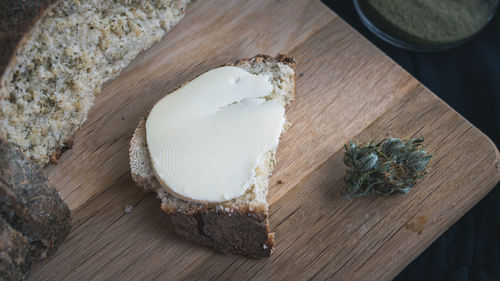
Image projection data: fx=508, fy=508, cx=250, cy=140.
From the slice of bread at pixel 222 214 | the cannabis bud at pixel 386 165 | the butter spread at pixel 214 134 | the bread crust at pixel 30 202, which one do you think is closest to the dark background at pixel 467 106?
the cannabis bud at pixel 386 165

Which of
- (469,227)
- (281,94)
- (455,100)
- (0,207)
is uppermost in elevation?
(0,207)

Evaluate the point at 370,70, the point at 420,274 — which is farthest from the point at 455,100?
the point at 420,274

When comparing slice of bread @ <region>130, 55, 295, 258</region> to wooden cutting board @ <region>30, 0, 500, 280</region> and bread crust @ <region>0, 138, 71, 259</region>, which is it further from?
bread crust @ <region>0, 138, 71, 259</region>

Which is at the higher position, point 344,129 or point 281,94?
point 281,94

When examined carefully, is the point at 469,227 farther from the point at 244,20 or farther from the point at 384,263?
the point at 244,20

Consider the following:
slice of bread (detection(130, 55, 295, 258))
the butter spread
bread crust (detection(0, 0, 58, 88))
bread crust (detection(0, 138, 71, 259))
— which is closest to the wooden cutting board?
slice of bread (detection(130, 55, 295, 258))

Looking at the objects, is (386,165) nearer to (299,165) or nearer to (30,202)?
(299,165)

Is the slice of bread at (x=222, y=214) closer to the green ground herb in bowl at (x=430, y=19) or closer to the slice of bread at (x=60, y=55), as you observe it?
the slice of bread at (x=60, y=55)
